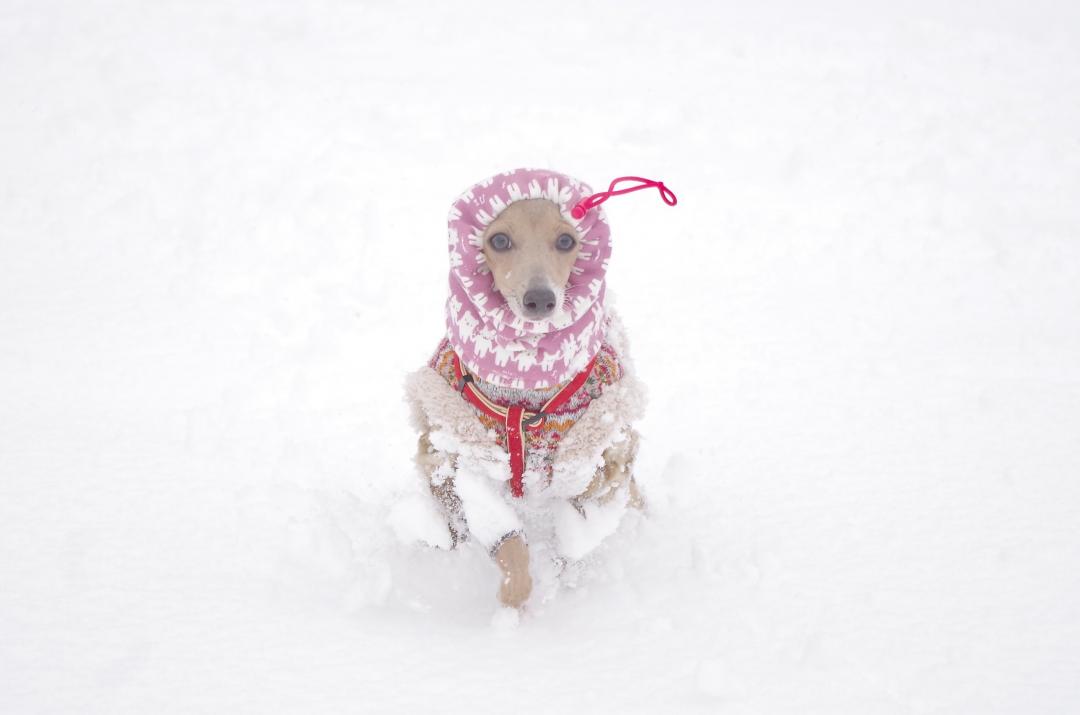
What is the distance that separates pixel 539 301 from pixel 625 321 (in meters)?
1.89

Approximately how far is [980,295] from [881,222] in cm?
74

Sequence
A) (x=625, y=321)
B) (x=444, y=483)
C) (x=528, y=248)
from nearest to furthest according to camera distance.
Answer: (x=528, y=248) → (x=444, y=483) → (x=625, y=321)

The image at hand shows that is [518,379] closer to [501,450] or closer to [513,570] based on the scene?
[501,450]

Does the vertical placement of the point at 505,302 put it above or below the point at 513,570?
above

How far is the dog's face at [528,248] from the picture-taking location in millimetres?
2166

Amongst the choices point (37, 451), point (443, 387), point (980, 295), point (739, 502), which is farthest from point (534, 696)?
point (980, 295)

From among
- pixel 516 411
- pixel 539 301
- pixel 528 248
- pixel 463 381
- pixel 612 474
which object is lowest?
pixel 612 474

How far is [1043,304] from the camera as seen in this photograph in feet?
12.5

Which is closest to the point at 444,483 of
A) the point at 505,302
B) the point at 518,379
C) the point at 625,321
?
the point at 518,379

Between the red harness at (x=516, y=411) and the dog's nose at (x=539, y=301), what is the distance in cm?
32

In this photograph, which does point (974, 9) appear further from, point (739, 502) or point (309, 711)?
point (309, 711)

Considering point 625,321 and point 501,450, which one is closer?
point 501,450

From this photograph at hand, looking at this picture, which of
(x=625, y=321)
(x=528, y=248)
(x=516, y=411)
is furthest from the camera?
(x=625, y=321)

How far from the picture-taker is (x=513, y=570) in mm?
2373
